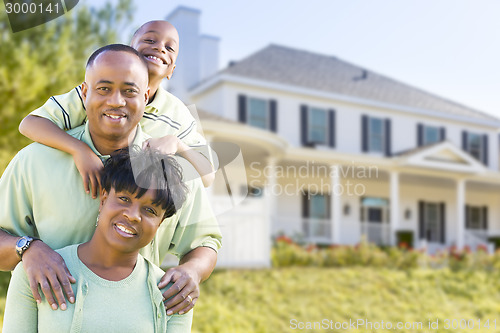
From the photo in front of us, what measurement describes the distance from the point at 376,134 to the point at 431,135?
2641mm

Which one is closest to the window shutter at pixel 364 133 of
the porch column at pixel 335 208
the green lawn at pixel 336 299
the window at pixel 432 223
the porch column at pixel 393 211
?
the porch column at pixel 393 211

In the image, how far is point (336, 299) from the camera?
1009 cm

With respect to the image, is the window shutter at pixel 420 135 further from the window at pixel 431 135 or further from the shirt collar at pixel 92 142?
the shirt collar at pixel 92 142

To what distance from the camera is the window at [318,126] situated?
59.7 feet

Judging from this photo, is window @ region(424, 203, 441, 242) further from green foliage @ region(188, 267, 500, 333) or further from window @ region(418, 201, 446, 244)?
green foliage @ region(188, 267, 500, 333)

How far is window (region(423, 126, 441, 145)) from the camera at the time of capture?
20.8 meters

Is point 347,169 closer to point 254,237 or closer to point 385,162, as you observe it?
point 385,162

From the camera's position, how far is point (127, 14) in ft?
36.4

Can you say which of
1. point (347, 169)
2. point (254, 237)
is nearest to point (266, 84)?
point (347, 169)

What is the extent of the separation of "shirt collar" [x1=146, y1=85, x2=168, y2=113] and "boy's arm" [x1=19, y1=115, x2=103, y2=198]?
12.6 inches

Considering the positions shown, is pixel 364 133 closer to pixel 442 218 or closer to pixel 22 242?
pixel 442 218

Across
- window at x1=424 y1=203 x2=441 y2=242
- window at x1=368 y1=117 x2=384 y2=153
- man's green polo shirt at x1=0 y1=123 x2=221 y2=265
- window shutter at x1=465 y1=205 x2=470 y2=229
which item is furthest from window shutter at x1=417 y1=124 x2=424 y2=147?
man's green polo shirt at x1=0 y1=123 x2=221 y2=265

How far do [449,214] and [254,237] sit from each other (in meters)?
12.6

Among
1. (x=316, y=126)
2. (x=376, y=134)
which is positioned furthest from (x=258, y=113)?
(x=376, y=134)
